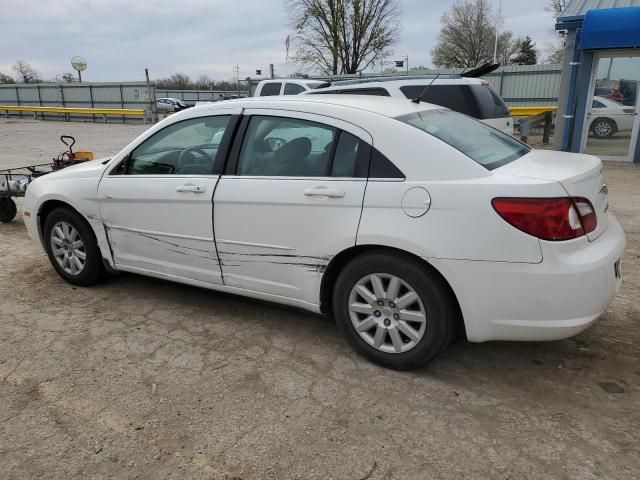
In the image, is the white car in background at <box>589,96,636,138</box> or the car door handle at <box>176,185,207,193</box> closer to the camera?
the car door handle at <box>176,185,207,193</box>

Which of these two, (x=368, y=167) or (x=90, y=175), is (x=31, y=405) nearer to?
(x=90, y=175)

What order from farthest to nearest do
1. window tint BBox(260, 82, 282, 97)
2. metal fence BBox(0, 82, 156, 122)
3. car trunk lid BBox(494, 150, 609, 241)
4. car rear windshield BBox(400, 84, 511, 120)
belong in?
metal fence BBox(0, 82, 156, 122) < window tint BBox(260, 82, 282, 97) < car rear windshield BBox(400, 84, 511, 120) < car trunk lid BBox(494, 150, 609, 241)

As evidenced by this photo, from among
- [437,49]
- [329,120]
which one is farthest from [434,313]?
[437,49]

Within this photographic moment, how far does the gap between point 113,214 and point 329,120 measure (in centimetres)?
197

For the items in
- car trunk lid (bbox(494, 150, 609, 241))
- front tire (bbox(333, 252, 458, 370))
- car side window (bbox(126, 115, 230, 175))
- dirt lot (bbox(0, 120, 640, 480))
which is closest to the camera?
dirt lot (bbox(0, 120, 640, 480))

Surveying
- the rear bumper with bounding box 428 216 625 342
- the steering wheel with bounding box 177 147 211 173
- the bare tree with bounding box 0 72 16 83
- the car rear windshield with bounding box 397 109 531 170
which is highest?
the bare tree with bounding box 0 72 16 83

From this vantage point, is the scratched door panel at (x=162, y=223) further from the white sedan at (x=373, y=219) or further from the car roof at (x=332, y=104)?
the car roof at (x=332, y=104)

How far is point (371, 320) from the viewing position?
3.09m

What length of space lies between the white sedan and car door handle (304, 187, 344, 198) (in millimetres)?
12

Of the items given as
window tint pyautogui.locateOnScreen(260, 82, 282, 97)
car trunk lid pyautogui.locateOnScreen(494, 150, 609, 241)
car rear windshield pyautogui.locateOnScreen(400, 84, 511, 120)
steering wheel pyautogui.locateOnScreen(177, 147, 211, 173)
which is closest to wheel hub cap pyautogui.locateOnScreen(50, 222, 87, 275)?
steering wheel pyautogui.locateOnScreen(177, 147, 211, 173)

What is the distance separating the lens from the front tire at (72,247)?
14.2ft

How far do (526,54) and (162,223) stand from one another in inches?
2400

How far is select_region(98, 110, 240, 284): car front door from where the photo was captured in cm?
362

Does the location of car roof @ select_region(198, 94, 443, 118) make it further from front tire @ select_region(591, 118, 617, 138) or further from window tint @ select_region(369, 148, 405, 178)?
front tire @ select_region(591, 118, 617, 138)
